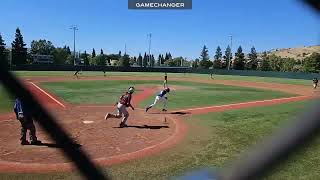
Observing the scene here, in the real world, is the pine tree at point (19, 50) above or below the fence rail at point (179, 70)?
above

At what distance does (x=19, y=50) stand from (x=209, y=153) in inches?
3132

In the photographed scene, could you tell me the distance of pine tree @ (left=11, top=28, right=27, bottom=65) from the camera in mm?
80363

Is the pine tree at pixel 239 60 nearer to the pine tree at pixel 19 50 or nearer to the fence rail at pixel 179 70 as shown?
the fence rail at pixel 179 70

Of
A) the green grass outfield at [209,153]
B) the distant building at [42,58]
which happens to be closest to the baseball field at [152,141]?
the green grass outfield at [209,153]

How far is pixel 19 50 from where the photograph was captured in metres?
84.2

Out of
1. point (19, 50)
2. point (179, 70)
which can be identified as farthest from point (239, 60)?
A: point (19, 50)

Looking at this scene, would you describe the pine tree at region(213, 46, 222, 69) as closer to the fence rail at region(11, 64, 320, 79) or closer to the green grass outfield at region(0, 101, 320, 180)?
the fence rail at region(11, 64, 320, 79)

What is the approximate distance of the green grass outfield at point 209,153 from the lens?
9.48 meters

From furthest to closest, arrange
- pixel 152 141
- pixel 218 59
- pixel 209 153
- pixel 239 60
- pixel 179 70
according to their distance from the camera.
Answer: pixel 218 59
pixel 239 60
pixel 179 70
pixel 152 141
pixel 209 153

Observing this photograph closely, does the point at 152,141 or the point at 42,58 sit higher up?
the point at 42,58

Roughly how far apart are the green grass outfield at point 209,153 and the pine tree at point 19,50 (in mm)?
68943

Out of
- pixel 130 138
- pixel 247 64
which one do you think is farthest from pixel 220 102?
pixel 247 64

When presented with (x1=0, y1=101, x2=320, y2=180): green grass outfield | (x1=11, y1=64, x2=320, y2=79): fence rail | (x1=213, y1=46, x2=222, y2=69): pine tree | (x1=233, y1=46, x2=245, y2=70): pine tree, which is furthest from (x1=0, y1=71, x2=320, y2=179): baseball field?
(x1=213, y1=46, x2=222, y2=69): pine tree

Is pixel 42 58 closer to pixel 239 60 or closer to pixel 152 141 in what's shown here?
pixel 239 60
